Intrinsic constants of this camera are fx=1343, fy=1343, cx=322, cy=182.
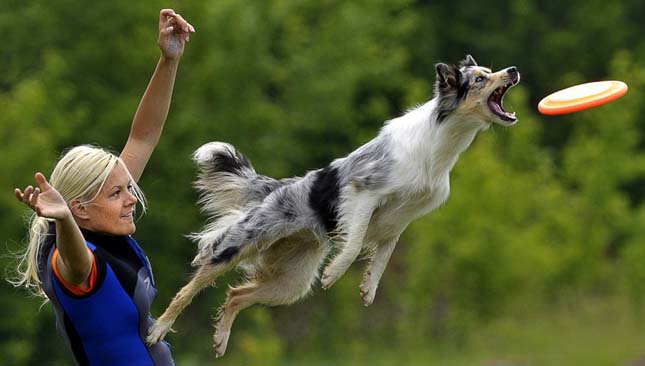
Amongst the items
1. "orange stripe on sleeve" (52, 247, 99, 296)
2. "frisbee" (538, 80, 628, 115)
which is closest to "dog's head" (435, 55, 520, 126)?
"frisbee" (538, 80, 628, 115)

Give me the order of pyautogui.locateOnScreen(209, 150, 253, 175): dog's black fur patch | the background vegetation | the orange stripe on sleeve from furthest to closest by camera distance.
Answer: the background vegetation, pyautogui.locateOnScreen(209, 150, 253, 175): dog's black fur patch, the orange stripe on sleeve

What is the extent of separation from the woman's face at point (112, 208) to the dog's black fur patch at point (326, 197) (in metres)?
1.81

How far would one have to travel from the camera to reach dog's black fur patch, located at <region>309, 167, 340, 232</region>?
717 cm

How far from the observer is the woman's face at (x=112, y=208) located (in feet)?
17.9

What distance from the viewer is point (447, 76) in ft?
22.6

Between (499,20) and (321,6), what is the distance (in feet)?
24.8

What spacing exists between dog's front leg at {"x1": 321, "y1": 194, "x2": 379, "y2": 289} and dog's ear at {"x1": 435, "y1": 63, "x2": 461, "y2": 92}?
69cm

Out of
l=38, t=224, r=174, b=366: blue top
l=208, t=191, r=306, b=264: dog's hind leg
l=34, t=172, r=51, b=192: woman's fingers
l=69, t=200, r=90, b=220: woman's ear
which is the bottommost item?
l=208, t=191, r=306, b=264: dog's hind leg

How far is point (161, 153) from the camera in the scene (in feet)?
79.5

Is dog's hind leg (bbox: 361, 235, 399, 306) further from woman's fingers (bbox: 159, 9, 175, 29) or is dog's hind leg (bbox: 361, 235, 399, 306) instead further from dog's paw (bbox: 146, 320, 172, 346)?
woman's fingers (bbox: 159, 9, 175, 29)

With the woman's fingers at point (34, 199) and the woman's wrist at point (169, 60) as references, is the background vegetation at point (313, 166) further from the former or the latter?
the woman's fingers at point (34, 199)

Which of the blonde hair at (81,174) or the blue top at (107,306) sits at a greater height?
the blonde hair at (81,174)

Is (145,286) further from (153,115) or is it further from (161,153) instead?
(161,153)

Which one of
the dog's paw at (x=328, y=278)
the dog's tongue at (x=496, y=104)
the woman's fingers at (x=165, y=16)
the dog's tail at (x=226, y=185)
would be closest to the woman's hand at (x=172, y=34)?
the woman's fingers at (x=165, y=16)
